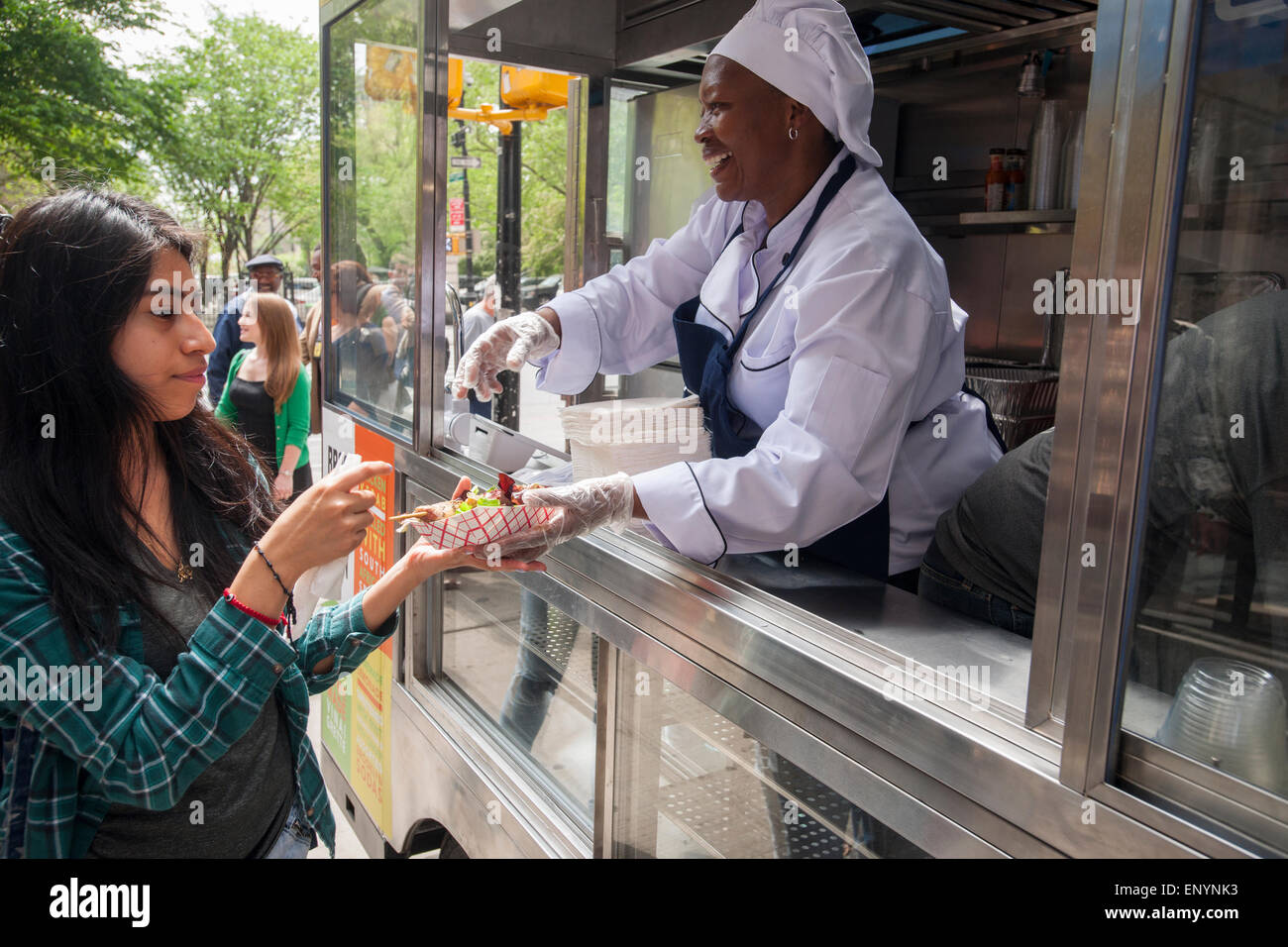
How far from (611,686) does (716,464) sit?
0.65m

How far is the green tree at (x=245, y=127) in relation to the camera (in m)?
18.8

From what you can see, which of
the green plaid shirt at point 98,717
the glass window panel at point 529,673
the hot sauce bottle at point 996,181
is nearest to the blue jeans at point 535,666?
the glass window panel at point 529,673

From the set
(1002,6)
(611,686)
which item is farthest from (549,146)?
(611,686)

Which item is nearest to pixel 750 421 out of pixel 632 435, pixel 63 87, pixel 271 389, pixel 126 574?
pixel 632 435

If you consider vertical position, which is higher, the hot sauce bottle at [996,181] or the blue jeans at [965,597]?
the hot sauce bottle at [996,181]

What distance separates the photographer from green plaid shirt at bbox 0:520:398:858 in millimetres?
1293

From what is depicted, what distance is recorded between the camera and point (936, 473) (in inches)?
83.6

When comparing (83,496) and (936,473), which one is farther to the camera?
(936,473)

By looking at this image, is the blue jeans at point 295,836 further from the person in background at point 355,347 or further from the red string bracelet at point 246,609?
the person in background at point 355,347

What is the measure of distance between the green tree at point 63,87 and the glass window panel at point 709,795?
486 inches

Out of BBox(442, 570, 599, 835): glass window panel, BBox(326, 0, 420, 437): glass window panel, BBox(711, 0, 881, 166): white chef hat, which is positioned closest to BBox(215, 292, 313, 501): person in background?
BBox(326, 0, 420, 437): glass window panel

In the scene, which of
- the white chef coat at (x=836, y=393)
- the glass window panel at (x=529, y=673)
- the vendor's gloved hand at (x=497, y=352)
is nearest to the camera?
the white chef coat at (x=836, y=393)

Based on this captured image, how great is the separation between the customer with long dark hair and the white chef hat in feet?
3.91
